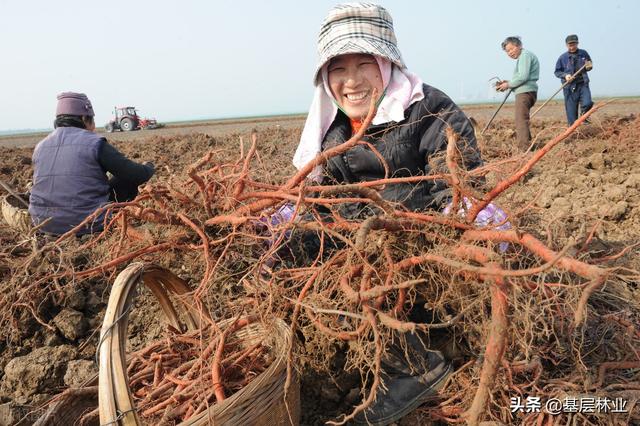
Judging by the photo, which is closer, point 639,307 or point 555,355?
point 555,355

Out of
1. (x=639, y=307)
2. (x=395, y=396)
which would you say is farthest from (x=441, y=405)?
(x=639, y=307)

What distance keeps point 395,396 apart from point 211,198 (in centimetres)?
105

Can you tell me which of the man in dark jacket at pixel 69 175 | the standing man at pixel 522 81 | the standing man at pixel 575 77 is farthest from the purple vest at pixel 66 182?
the standing man at pixel 575 77

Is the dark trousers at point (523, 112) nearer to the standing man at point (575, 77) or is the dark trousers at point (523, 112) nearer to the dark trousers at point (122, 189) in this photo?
the standing man at point (575, 77)

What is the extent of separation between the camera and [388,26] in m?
1.91

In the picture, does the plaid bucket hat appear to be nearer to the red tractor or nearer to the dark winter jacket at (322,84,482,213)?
the dark winter jacket at (322,84,482,213)

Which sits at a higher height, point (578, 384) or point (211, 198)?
point (211, 198)

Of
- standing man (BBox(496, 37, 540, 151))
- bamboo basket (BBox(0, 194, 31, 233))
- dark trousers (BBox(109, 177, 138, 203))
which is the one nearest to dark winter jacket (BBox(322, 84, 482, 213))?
dark trousers (BBox(109, 177, 138, 203))

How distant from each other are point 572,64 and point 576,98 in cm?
53

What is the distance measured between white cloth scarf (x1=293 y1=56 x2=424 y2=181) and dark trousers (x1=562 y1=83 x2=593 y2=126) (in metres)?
5.81

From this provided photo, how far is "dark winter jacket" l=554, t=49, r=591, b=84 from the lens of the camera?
21.6 feet

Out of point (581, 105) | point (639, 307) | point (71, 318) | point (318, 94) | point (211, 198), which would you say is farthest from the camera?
point (581, 105)

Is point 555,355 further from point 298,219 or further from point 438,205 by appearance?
point 298,219

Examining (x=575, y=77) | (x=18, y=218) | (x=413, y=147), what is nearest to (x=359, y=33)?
(x=413, y=147)
